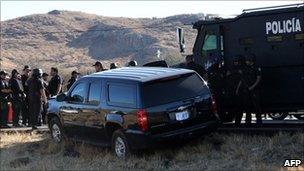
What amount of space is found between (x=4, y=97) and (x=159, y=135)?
27.9ft

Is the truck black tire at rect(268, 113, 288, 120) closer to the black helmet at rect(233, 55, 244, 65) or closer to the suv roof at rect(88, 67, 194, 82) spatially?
the black helmet at rect(233, 55, 244, 65)

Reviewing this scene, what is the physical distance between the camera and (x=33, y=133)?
16359mm

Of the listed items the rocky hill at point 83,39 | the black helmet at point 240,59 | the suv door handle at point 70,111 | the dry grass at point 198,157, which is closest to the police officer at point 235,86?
the black helmet at point 240,59

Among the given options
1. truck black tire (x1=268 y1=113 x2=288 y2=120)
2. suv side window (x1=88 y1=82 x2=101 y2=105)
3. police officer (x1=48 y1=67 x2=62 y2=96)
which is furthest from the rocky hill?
suv side window (x1=88 y1=82 x2=101 y2=105)

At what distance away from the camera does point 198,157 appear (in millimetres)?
11141

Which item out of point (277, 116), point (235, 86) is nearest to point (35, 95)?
point (235, 86)

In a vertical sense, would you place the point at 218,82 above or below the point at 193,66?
below

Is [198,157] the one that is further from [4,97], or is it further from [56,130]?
[4,97]

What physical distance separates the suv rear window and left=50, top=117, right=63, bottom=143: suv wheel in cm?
371

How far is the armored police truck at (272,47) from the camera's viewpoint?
13484mm

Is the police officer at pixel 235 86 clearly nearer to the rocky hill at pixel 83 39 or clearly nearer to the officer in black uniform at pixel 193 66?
the officer in black uniform at pixel 193 66

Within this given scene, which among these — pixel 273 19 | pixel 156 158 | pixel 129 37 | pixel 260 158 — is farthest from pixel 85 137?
pixel 129 37

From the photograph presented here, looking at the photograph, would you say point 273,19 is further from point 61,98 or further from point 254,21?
point 61,98

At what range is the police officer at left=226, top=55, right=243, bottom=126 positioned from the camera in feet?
44.7
